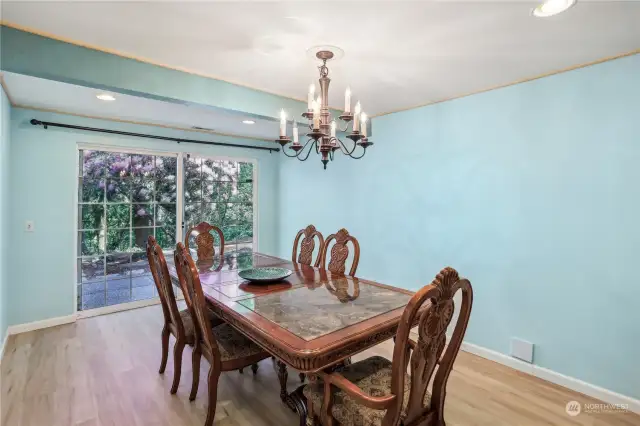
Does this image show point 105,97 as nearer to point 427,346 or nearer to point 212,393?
point 212,393

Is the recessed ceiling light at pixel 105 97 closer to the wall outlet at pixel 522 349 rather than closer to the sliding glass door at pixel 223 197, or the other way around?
the sliding glass door at pixel 223 197

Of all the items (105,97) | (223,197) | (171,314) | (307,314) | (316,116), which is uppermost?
(105,97)

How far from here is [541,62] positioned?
7.26 feet

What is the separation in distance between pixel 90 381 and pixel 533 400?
3.16 m

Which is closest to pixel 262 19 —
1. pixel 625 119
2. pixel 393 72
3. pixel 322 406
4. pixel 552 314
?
pixel 393 72

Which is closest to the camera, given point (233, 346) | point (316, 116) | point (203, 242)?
point (316, 116)

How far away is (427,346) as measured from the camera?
1260 millimetres

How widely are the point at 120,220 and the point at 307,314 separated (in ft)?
10.7

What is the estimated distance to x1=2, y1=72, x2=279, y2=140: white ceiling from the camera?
2621 millimetres

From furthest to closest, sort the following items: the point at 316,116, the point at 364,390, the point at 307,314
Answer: the point at 316,116, the point at 307,314, the point at 364,390

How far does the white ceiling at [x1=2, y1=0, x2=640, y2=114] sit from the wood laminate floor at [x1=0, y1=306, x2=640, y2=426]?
228cm

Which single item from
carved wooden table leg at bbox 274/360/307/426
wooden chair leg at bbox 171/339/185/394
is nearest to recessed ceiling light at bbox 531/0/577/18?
carved wooden table leg at bbox 274/360/307/426

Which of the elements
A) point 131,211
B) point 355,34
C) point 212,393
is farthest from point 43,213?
point 355,34

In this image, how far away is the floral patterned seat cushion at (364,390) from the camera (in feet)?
4.47
